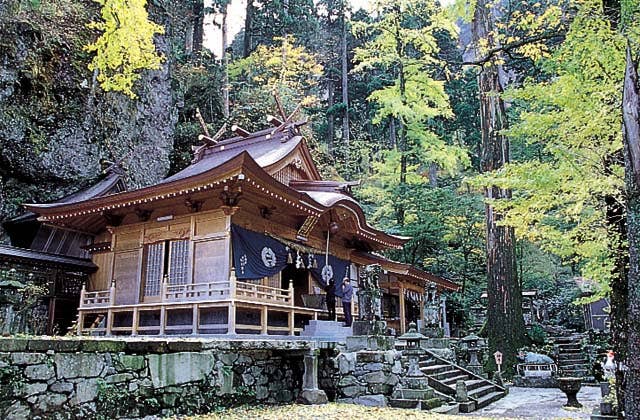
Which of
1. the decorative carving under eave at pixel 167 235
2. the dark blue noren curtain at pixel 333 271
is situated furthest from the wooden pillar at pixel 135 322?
the dark blue noren curtain at pixel 333 271

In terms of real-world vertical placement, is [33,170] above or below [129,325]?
above

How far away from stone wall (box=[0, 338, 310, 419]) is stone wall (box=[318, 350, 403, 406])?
5.34ft

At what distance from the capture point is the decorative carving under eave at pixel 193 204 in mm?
12812

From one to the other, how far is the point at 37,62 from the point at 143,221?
7798 millimetres

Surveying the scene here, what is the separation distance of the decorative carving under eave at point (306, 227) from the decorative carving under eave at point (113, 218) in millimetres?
5169

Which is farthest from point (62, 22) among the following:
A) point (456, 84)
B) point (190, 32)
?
point (456, 84)

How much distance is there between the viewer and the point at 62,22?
19078 mm

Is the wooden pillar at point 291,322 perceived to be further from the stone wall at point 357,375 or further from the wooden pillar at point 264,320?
the stone wall at point 357,375

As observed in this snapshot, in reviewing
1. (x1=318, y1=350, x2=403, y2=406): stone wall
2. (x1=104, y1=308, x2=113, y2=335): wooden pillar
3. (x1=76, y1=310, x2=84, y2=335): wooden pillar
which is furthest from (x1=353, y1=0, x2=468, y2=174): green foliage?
(x1=318, y1=350, x2=403, y2=406): stone wall

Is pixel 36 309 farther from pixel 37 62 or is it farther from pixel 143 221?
pixel 37 62

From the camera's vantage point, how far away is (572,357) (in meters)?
18.2

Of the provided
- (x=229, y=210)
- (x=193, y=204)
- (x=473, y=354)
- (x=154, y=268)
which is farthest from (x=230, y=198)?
(x=473, y=354)

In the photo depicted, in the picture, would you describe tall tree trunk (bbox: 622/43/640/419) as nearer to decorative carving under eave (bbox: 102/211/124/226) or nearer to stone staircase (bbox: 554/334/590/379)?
stone staircase (bbox: 554/334/590/379)

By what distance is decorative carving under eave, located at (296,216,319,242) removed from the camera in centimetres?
1506
